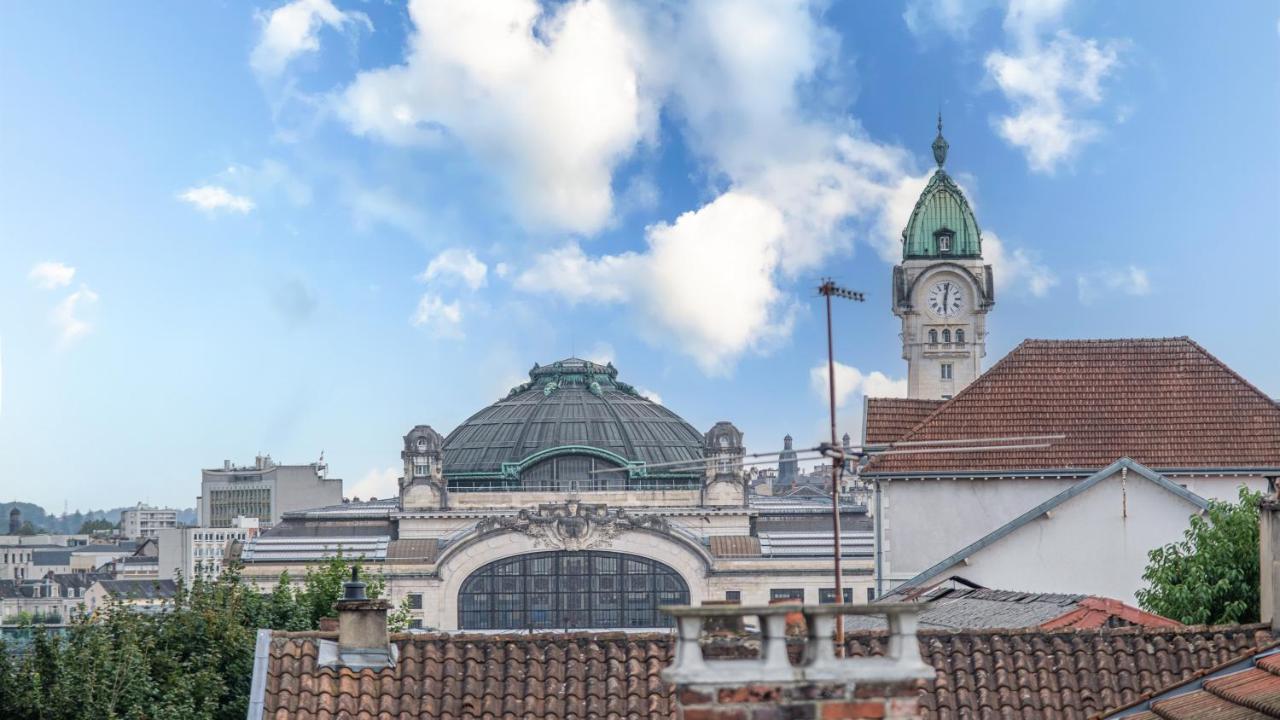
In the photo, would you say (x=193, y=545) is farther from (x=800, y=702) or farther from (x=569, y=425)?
(x=800, y=702)

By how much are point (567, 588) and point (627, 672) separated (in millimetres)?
90576

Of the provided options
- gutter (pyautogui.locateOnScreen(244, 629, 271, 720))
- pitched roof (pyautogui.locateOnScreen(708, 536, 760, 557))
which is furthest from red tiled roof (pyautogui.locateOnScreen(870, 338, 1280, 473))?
pitched roof (pyautogui.locateOnScreen(708, 536, 760, 557))

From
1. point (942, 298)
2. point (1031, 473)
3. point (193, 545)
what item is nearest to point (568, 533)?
point (942, 298)

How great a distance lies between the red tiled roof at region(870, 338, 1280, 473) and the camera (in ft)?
122

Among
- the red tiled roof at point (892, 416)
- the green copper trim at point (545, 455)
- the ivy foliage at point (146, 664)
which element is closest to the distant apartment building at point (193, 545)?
the green copper trim at point (545, 455)

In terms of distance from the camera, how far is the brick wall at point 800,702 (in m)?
9.30

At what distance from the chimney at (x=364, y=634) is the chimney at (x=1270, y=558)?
918cm

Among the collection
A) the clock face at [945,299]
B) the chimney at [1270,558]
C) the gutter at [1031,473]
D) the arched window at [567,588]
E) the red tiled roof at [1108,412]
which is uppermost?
the clock face at [945,299]

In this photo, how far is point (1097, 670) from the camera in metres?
19.4

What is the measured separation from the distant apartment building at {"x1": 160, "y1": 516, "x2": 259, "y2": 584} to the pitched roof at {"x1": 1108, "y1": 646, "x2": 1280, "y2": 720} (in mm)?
151730

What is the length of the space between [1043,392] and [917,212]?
86.5m

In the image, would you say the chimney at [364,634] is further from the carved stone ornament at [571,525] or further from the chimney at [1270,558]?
the carved stone ornament at [571,525]

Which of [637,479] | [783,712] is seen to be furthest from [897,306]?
[783,712]

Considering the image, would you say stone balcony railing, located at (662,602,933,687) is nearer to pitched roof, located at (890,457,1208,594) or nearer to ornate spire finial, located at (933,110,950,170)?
pitched roof, located at (890,457,1208,594)
